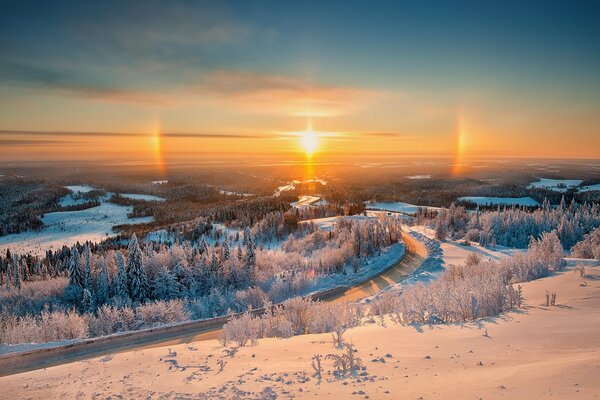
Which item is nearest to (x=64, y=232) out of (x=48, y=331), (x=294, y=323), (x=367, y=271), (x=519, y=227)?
(x=367, y=271)

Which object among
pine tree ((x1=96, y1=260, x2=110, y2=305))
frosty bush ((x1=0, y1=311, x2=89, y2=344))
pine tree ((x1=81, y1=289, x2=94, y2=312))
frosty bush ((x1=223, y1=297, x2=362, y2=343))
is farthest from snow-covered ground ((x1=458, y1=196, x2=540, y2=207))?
frosty bush ((x1=0, y1=311, x2=89, y2=344))

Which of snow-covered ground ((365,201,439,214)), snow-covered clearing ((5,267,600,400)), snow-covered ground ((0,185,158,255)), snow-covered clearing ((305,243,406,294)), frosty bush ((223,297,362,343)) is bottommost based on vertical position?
snow-covered ground ((0,185,158,255))

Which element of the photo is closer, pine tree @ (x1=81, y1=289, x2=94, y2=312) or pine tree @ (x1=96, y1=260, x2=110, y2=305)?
pine tree @ (x1=81, y1=289, x2=94, y2=312)

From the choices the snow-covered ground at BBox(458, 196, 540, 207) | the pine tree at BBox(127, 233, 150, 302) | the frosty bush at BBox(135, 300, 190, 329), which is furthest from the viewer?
the snow-covered ground at BBox(458, 196, 540, 207)

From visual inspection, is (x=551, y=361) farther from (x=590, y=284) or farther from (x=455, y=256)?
(x=455, y=256)

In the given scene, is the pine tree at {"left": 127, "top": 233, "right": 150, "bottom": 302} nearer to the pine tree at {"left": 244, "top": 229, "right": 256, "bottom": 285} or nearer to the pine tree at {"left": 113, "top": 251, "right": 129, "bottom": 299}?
the pine tree at {"left": 113, "top": 251, "right": 129, "bottom": 299}

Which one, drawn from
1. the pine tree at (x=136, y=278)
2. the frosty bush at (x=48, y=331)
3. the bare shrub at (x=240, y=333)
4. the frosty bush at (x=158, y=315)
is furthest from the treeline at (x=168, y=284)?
the bare shrub at (x=240, y=333)

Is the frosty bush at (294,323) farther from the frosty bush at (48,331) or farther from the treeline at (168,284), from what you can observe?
the treeline at (168,284)
